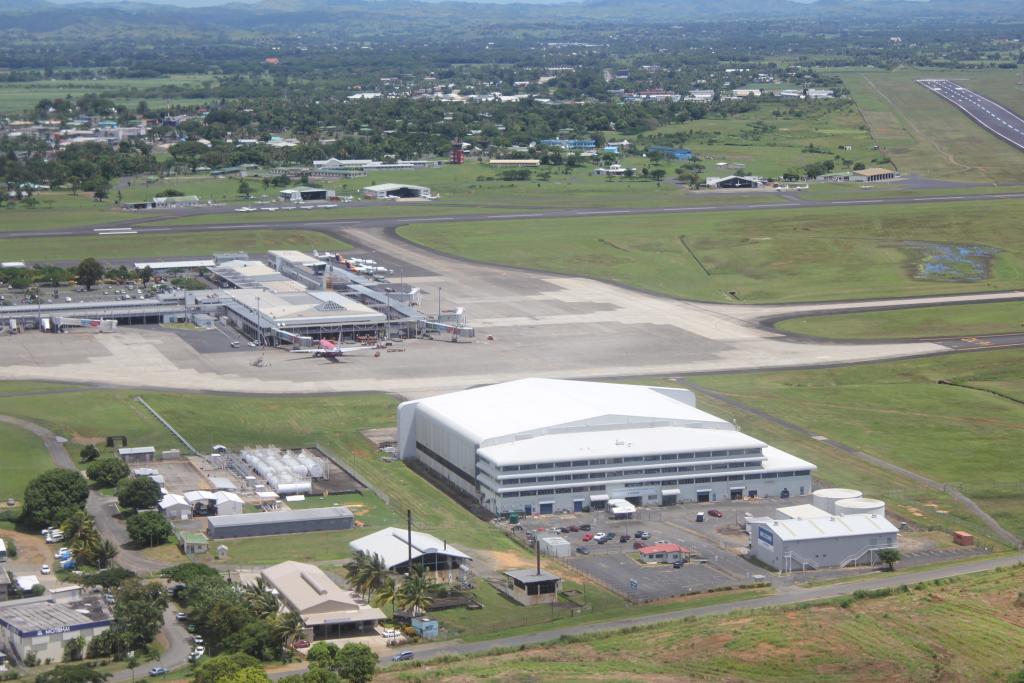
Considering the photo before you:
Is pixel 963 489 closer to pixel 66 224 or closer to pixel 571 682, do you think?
pixel 571 682

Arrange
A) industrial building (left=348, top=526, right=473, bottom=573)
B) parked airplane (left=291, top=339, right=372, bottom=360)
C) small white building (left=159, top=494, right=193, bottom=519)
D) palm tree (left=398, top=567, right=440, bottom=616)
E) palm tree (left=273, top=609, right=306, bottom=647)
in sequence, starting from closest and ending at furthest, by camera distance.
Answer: palm tree (left=273, top=609, right=306, bottom=647)
palm tree (left=398, top=567, right=440, bottom=616)
industrial building (left=348, top=526, right=473, bottom=573)
small white building (left=159, top=494, right=193, bottom=519)
parked airplane (left=291, top=339, right=372, bottom=360)

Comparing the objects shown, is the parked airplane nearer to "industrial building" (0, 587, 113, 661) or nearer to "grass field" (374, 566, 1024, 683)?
"industrial building" (0, 587, 113, 661)

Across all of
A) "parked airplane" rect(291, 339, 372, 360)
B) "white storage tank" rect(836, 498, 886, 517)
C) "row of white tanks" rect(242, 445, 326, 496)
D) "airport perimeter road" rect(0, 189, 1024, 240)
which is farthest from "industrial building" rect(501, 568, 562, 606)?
"airport perimeter road" rect(0, 189, 1024, 240)

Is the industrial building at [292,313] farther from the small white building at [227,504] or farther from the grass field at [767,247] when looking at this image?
the small white building at [227,504]

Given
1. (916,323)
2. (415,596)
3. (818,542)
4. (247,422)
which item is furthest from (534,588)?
(916,323)

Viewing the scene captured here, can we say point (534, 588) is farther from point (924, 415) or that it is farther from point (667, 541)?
point (924, 415)

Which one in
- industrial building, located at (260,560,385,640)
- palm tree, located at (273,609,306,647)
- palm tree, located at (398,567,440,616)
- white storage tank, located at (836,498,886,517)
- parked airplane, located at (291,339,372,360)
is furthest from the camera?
parked airplane, located at (291,339,372,360)

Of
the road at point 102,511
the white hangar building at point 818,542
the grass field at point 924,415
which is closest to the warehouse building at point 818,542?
the white hangar building at point 818,542
